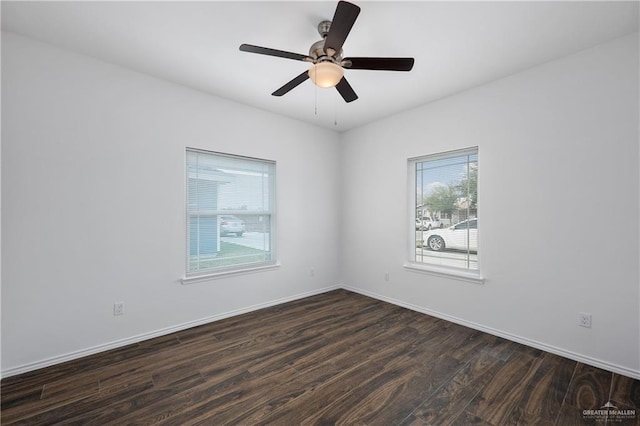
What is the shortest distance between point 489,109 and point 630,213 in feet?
5.01

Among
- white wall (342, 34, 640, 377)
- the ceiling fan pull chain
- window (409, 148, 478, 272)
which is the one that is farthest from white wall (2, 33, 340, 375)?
white wall (342, 34, 640, 377)

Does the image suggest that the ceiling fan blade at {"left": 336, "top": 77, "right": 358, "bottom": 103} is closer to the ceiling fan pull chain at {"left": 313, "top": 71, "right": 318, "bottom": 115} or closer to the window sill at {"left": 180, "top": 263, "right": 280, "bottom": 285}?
the ceiling fan pull chain at {"left": 313, "top": 71, "right": 318, "bottom": 115}

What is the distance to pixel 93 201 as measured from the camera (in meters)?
2.55

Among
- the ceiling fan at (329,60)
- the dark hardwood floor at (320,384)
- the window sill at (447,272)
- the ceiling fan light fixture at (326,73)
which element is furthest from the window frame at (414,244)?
the ceiling fan light fixture at (326,73)

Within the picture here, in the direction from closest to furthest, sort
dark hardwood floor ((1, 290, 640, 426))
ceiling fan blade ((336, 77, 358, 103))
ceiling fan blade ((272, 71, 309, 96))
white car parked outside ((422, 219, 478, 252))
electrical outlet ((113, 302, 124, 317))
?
dark hardwood floor ((1, 290, 640, 426)) < ceiling fan blade ((272, 71, 309, 96)) < ceiling fan blade ((336, 77, 358, 103)) < electrical outlet ((113, 302, 124, 317)) < white car parked outside ((422, 219, 478, 252))

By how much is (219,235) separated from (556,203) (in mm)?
3617

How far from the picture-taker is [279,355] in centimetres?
253

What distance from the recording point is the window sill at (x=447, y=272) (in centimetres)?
309

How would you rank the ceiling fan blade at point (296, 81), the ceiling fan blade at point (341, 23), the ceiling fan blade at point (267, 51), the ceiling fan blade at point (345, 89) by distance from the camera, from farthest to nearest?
the ceiling fan blade at point (345, 89)
the ceiling fan blade at point (296, 81)
the ceiling fan blade at point (267, 51)
the ceiling fan blade at point (341, 23)

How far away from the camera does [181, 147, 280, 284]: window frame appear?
3165mm

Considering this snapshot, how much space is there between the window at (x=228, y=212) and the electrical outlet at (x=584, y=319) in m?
3.37

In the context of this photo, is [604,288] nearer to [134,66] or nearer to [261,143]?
[261,143]

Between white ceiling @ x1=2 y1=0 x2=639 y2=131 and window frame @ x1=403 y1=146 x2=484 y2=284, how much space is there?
83 cm

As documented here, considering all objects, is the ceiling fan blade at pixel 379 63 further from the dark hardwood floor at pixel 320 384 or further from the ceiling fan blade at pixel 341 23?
the dark hardwood floor at pixel 320 384
